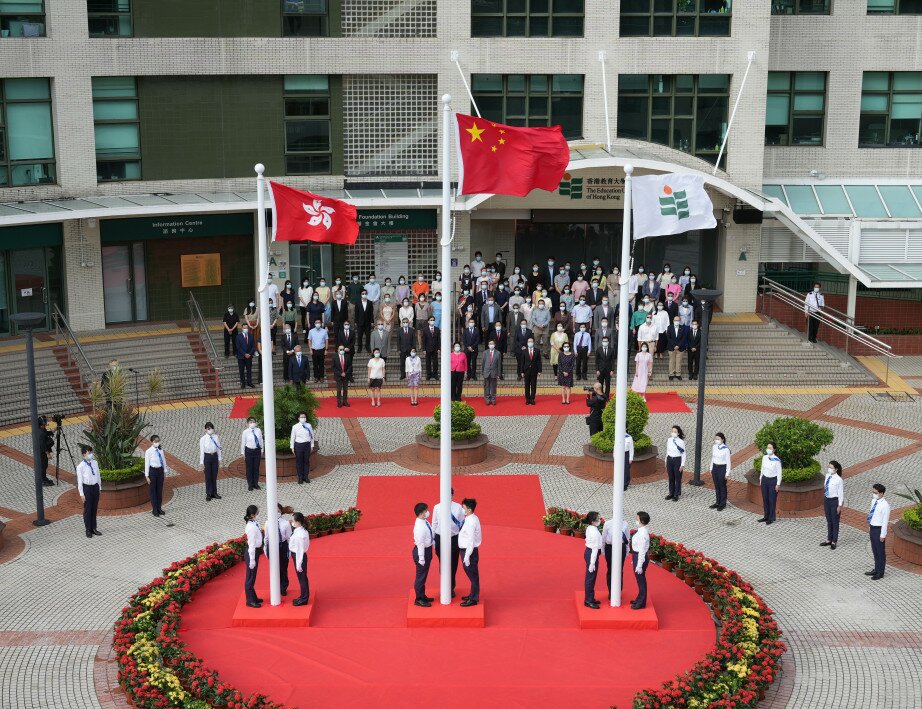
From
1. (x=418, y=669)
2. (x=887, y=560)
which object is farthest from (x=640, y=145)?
(x=418, y=669)

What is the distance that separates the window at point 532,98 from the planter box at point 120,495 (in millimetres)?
18649

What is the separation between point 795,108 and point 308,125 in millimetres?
16348

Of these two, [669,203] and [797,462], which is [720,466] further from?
[669,203]

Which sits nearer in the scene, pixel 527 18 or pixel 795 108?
pixel 527 18

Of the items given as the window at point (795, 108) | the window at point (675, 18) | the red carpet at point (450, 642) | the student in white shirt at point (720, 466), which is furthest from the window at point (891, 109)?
the red carpet at point (450, 642)

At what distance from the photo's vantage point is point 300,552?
17.4 metres

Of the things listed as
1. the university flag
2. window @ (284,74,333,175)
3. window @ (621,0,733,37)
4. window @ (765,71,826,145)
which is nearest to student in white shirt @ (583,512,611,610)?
the university flag

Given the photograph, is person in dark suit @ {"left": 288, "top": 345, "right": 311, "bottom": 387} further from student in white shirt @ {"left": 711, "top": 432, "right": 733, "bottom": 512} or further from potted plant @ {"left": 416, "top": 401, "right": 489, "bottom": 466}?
student in white shirt @ {"left": 711, "top": 432, "right": 733, "bottom": 512}

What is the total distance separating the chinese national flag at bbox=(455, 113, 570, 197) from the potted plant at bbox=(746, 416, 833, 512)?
27.5 feet

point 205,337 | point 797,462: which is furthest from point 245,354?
point 797,462

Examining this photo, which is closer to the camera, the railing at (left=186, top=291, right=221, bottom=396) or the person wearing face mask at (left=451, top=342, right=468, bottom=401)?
the person wearing face mask at (left=451, top=342, right=468, bottom=401)

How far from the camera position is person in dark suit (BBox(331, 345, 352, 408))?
30.2 metres

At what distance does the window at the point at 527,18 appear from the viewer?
119 ft

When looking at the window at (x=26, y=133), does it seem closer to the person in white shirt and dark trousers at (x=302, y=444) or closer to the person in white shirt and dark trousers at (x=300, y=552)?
the person in white shirt and dark trousers at (x=302, y=444)
